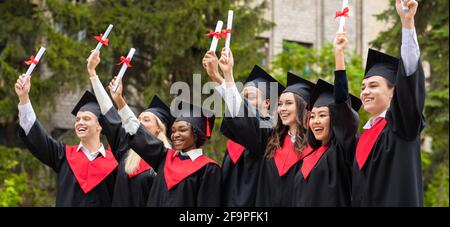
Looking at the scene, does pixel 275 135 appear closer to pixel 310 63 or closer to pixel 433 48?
pixel 433 48

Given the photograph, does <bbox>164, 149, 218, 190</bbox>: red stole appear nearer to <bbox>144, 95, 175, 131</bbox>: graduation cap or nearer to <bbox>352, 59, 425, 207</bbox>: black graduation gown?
<bbox>144, 95, 175, 131</bbox>: graduation cap

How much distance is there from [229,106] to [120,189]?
1567mm

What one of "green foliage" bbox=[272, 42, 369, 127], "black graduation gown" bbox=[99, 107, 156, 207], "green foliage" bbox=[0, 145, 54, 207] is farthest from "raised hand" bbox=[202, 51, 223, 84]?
"green foliage" bbox=[272, 42, 369, 127]

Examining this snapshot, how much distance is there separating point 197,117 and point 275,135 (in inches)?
32.8

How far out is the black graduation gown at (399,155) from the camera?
6281 millimetres

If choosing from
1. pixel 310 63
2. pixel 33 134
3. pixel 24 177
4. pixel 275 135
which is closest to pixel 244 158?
pixel 275 135

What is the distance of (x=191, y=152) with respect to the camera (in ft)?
26.5

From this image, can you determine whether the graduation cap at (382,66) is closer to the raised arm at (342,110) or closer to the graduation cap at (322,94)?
the raised arm at (342,110)

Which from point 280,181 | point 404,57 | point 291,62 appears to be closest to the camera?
point 404,57

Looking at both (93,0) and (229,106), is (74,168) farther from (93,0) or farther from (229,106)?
(93,0)

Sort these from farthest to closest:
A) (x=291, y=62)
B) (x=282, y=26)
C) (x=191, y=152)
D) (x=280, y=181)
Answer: (x=282, y=26)
(x=291, y=62)
(x=191, y=152)
(x=280, y=181)

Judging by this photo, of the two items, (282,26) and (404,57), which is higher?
(282,26)

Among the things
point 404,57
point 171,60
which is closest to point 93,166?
point 404,57

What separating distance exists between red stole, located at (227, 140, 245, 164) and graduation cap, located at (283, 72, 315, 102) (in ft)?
2.04
